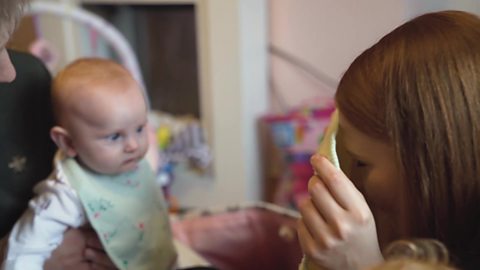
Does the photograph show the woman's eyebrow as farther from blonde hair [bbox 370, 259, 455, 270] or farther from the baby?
the baby

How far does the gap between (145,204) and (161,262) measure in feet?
0.35

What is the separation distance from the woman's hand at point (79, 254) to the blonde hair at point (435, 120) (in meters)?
0.53

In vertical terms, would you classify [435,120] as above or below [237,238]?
above

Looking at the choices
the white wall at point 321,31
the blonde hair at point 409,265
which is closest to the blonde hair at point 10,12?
the blonde hair at point 409,265

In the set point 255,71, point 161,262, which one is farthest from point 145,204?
point 255,71

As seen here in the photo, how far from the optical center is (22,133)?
1102 millimetres

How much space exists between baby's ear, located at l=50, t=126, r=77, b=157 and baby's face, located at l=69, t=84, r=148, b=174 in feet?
0.03

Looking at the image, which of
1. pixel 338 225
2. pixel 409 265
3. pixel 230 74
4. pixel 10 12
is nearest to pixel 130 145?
pixel 10 12

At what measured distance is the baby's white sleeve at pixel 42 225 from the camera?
3.22 feet

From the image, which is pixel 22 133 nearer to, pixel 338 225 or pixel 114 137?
pixel 114 137

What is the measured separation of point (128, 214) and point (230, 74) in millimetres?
798

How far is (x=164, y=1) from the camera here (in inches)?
75.5

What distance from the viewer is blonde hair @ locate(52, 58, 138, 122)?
1.03m

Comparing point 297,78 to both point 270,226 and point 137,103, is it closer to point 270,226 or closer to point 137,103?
point 270,226
